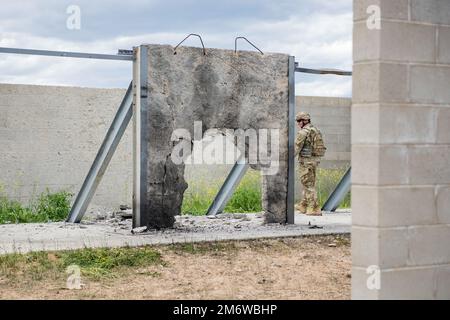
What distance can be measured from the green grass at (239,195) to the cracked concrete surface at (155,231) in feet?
5.53

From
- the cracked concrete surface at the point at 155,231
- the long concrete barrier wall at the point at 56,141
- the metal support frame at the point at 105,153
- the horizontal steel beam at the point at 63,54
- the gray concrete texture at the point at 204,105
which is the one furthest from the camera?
the long concrete barrier wall at the point at 56,141

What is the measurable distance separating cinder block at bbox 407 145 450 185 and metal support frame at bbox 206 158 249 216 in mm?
6172

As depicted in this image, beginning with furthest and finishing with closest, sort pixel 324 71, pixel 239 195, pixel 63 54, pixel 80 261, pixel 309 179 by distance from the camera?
pixel 239 195
pixel 309 179
pixel 324 71
pixel 63 54
pixel 80 261

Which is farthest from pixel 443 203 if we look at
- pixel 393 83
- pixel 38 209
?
pixel 38 209

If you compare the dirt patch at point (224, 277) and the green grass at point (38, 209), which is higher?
the green grass at point (38, 209)

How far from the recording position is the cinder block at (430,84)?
5.55 m

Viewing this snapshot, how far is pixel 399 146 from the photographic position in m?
5.46

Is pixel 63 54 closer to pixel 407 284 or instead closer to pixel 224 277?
pixel 224 277

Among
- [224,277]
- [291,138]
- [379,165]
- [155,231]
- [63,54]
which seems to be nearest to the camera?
[379,165]

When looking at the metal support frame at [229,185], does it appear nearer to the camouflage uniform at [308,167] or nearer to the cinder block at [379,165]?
the camouflage uniform at [308,167]

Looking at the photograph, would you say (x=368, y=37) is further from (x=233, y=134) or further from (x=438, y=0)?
(x=233, y=134)

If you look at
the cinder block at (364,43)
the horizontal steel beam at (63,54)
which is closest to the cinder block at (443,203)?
the cinder block at (364,43)

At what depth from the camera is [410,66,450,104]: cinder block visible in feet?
18.2

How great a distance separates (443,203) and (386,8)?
4.97 ft
